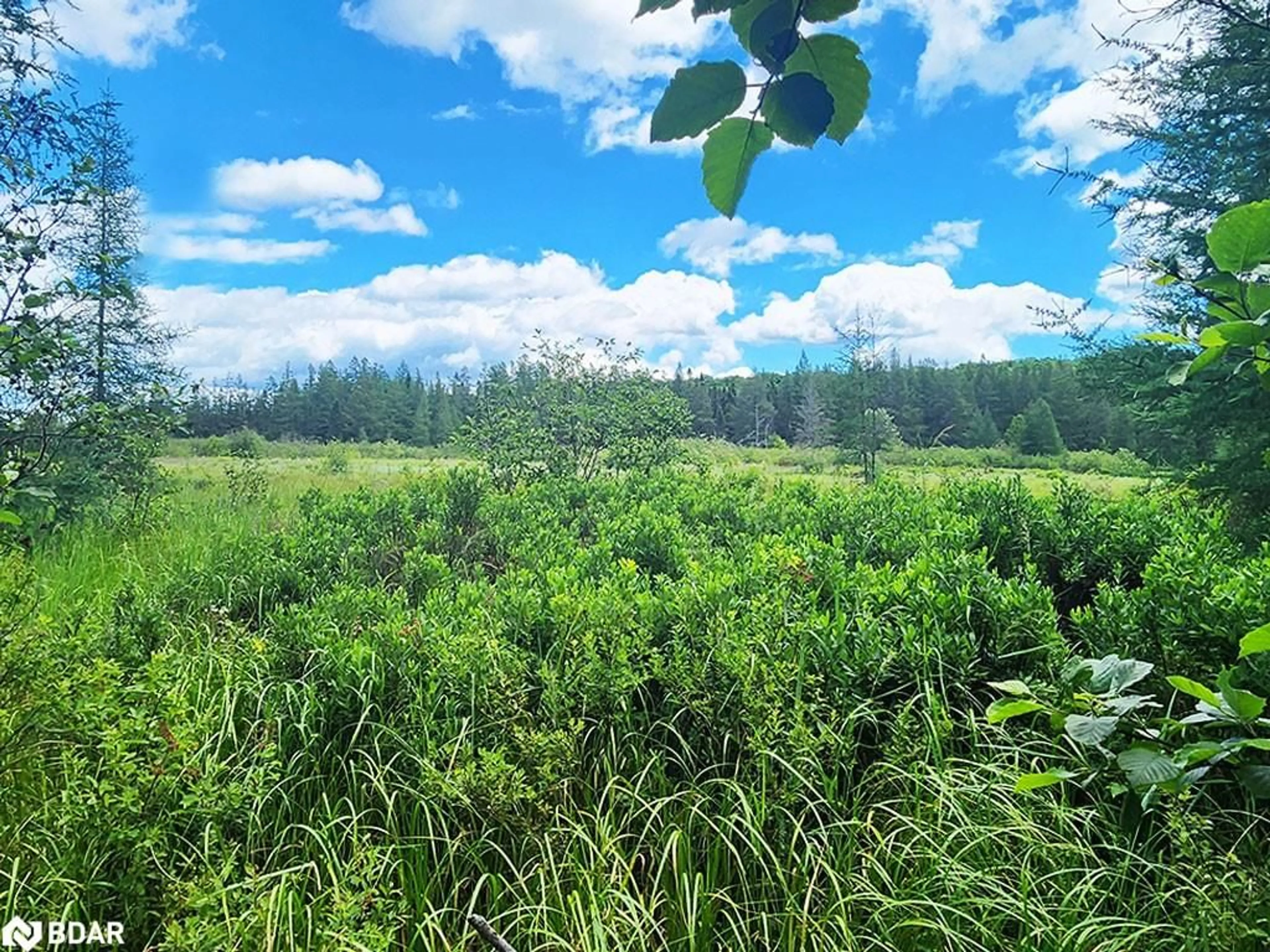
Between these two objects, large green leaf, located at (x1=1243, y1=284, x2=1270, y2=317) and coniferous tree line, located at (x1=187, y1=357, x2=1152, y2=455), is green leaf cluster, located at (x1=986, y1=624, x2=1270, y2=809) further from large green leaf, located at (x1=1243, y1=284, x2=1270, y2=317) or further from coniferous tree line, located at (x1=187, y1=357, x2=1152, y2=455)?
coniferous tree line, located at (x1=187, y1=357, x2=1152, y2=455)

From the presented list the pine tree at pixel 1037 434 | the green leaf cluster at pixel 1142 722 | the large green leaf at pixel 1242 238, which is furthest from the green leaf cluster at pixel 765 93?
the pine tree at pixel 1037 434

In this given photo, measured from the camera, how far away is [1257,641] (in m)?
0.70

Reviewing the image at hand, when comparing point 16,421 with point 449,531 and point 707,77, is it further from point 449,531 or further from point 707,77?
point 707,77

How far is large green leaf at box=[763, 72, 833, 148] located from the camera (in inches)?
25.0

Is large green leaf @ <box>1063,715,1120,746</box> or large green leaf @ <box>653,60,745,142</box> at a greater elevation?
large green leaf @ <box>653,60,745,142</box>

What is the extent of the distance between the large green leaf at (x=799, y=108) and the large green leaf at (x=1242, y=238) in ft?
1.27

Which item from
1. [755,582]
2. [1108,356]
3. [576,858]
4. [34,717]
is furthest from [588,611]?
[1108,356]

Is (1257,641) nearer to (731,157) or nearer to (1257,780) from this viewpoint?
(1257,780)

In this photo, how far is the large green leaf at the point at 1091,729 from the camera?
0.85 metres

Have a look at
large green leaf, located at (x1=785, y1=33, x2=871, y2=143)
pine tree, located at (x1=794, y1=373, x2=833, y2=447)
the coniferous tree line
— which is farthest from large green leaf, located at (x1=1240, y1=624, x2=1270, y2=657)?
pine tree, located at (x1=794, y1=373, x2=833, y2=447)

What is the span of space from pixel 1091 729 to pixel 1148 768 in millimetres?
79

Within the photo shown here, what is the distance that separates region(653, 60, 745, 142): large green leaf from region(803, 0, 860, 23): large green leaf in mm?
108

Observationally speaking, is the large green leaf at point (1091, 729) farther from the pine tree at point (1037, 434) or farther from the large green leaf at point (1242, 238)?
the pine tree at point (1037, 434)

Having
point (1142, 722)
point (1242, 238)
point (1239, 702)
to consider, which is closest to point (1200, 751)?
point (1239, 702)
